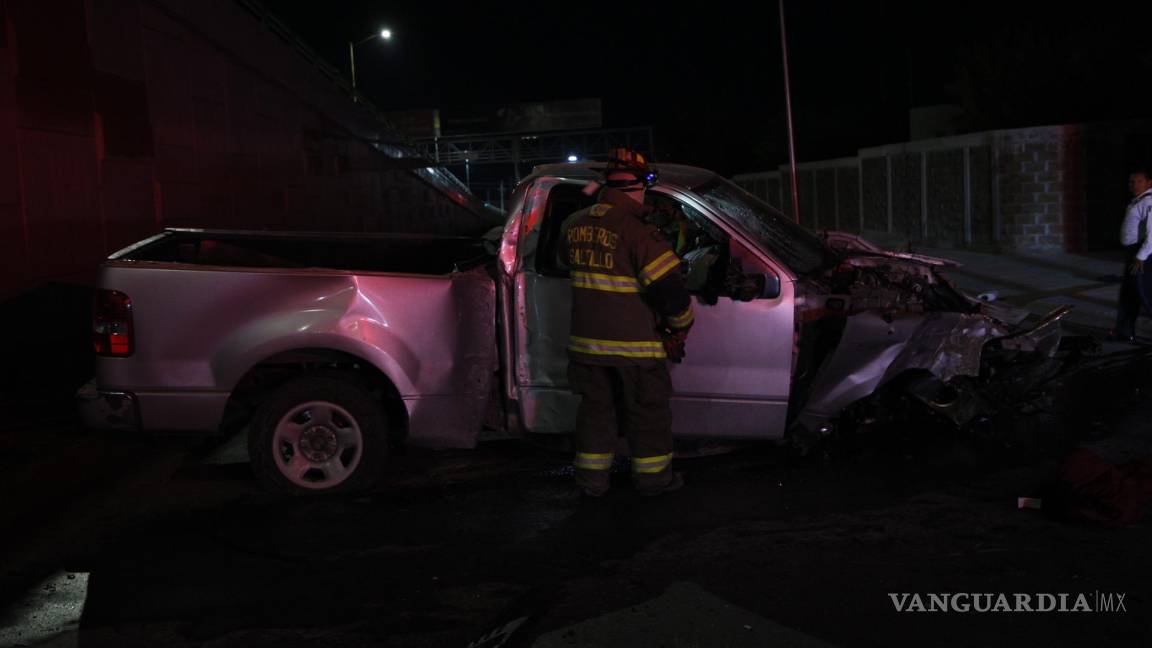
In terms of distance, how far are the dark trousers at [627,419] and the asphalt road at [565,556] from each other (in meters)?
0.20

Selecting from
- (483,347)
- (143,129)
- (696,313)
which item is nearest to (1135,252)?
(696,313)

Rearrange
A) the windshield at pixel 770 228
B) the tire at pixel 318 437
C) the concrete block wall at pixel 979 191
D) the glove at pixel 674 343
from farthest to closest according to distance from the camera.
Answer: the concrete block wall at pixel 979 191
the windshield at pixel 770 228
the tire at pixel 318 437
the glove at pixel 674 343

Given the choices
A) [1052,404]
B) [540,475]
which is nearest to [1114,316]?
[1052,404]

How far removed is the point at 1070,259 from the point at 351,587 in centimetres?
1475

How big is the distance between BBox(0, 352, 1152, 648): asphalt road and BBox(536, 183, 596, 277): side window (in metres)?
1.20

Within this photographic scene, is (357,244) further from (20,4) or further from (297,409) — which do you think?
(20,4)

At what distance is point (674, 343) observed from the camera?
507 centimetres

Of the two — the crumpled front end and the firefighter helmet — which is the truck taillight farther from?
the crumpled front end

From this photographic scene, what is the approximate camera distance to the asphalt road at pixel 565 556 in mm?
3760

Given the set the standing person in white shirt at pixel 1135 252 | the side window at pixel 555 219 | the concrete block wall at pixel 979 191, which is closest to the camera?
the side window at pixel 555 219

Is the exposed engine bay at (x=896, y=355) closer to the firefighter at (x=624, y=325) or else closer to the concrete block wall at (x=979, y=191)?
the firefighter at (x=624, y=325)

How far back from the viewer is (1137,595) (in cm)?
385

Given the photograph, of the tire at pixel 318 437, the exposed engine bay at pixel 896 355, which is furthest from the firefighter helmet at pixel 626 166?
the tire at pixel 318 437

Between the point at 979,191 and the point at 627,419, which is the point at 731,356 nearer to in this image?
the point at 627,419
